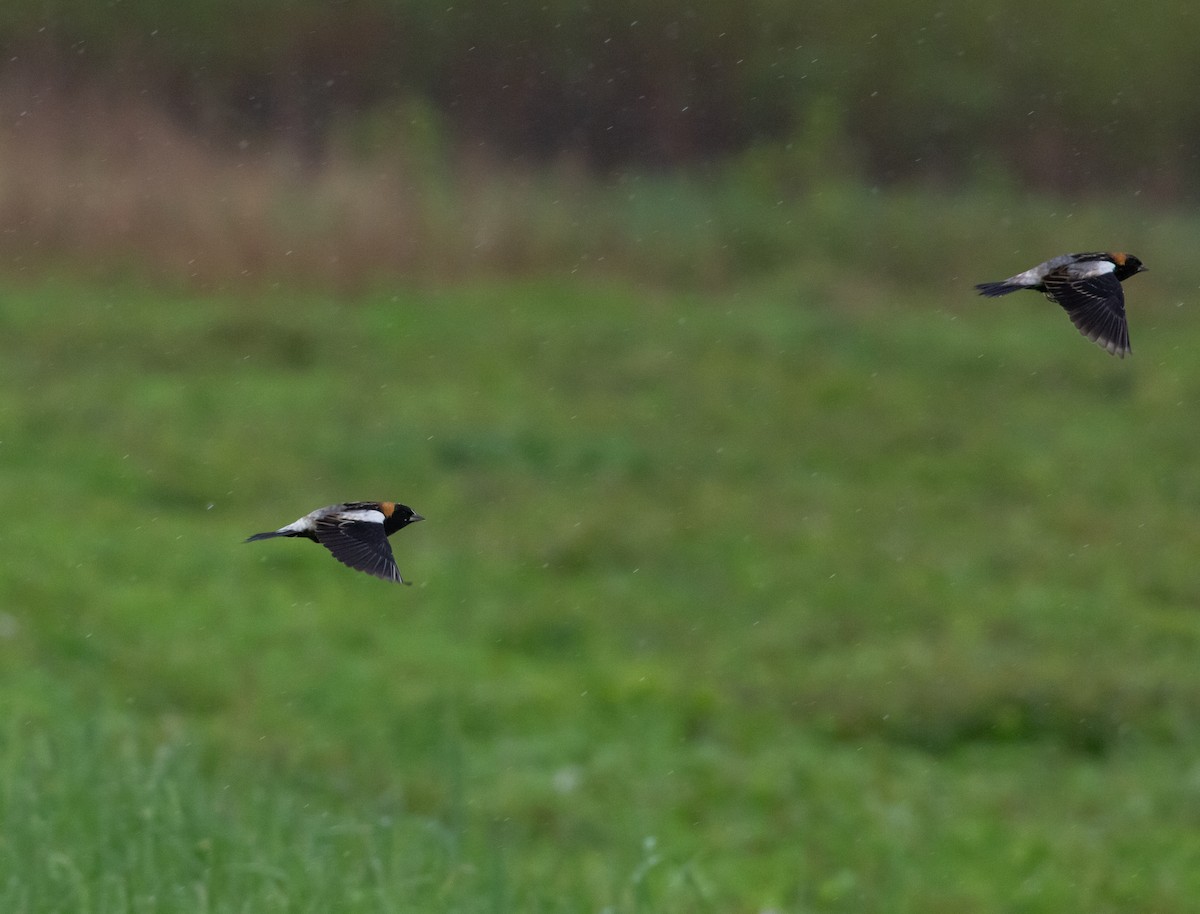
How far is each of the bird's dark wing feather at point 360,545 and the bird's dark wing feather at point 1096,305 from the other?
1.76ft

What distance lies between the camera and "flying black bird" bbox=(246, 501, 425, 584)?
44.6 inches

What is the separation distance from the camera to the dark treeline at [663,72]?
2061 centimetres

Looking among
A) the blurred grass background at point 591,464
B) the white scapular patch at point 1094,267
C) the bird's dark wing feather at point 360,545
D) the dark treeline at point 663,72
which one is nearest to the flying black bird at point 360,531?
the bird's dark wing feather at point 360,545

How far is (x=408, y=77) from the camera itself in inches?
862

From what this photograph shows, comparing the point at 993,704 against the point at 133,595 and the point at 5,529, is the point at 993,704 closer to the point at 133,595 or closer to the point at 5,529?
the point at 133,595

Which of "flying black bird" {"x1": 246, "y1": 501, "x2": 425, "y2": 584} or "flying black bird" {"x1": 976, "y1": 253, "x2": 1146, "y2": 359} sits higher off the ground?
"flying black bird" {"x1": 976, "y1": 253, "x2": 1146, "y2": 359}

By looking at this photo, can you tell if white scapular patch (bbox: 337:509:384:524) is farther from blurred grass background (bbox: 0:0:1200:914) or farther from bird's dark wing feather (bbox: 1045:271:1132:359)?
blurred grass background (bbox: 0:0:1200:914)

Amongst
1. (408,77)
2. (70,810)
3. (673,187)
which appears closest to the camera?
(70,810)

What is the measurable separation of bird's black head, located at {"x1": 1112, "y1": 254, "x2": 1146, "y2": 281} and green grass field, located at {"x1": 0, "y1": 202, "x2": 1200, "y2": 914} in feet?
7.42

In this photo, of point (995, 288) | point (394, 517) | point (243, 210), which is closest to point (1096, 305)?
point (995, 288)

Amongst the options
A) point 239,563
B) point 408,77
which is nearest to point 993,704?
point 239,563

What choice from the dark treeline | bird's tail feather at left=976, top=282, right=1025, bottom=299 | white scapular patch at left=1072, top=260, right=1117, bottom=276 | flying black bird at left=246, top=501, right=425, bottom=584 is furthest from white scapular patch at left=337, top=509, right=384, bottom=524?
the dark treeline

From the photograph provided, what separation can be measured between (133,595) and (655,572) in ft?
10.4

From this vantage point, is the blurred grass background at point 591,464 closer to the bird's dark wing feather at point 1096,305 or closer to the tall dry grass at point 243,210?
the tall dry grass at point 243,210
